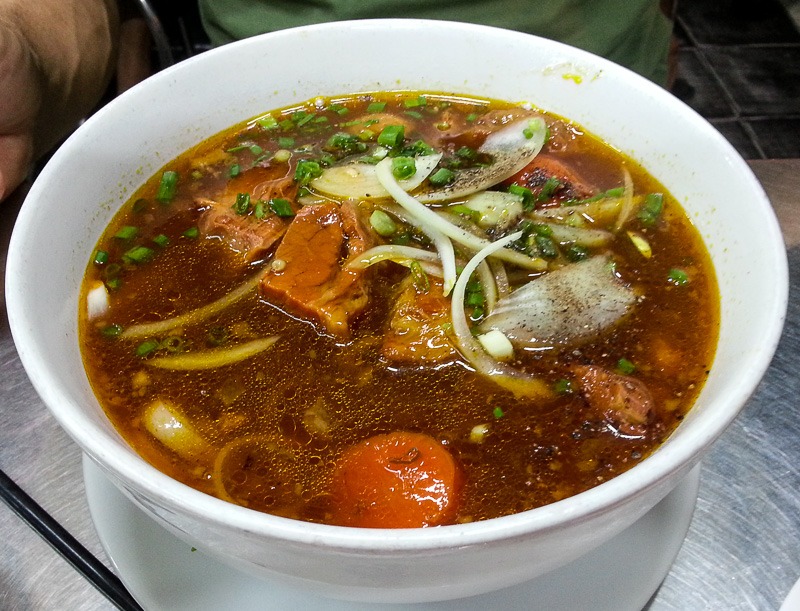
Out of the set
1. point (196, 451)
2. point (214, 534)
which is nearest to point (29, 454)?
point (196, 451)

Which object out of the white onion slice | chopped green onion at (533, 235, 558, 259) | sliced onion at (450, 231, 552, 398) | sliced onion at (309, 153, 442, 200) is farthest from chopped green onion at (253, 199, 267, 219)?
chopped green onion at (533, 235, 558, 259)

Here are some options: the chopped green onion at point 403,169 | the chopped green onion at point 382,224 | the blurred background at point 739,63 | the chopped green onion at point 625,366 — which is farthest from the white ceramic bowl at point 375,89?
the blurred background at point 739,63

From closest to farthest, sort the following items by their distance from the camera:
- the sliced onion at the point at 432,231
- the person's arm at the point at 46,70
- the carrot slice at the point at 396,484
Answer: the carrot slice at the point at 396,484, the sliced onion at the point at 432,231, the person's arm at the point at 46,70

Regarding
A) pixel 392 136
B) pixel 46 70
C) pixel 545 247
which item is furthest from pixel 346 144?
pixel 46 70

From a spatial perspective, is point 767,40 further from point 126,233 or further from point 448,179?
point 126,233

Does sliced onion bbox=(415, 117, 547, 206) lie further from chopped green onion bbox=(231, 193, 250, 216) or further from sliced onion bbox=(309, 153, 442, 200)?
chopped green onion bbox=(231, 193, 250, 216)

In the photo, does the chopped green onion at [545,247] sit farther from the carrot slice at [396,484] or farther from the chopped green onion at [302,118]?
the chopped green onion at [302,118]
